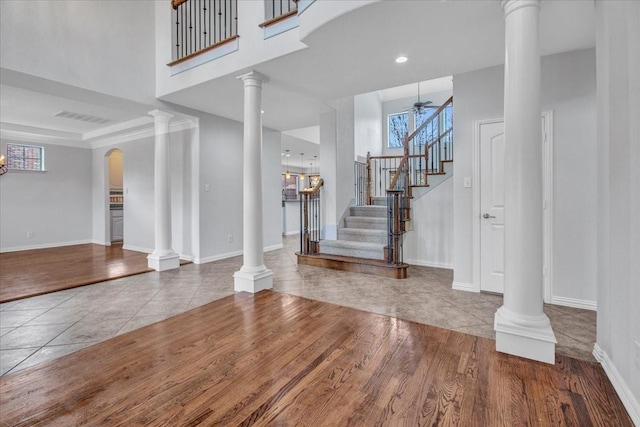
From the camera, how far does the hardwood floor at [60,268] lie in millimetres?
3846

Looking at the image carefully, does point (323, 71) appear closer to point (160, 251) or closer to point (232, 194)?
point (232, 194)

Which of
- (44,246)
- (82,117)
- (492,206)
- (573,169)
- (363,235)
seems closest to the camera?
(573,169)

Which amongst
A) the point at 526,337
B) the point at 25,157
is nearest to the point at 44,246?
the point at 25,157

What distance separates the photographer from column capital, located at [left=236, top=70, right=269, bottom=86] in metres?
3.52

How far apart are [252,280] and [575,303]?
3.41 metres

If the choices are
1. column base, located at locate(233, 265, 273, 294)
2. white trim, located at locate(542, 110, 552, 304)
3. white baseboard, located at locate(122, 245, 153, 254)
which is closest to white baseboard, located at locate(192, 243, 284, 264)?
white baseboard, located at locate(122, 245, 153, 254)

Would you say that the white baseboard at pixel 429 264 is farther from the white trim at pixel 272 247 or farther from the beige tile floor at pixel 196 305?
the white trim at pixel 272 247

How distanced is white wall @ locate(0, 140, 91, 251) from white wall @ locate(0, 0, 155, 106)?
4.71 metres

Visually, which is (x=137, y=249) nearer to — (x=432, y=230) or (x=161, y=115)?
(x=161, y=115)

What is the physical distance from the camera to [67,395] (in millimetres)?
1723

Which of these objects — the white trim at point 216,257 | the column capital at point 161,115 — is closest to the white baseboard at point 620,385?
the white trim at point 216,257

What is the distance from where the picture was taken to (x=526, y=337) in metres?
2.05

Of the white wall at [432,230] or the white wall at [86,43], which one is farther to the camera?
the white wall at [432,230]

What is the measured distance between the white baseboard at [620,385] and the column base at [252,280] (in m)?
3.06
